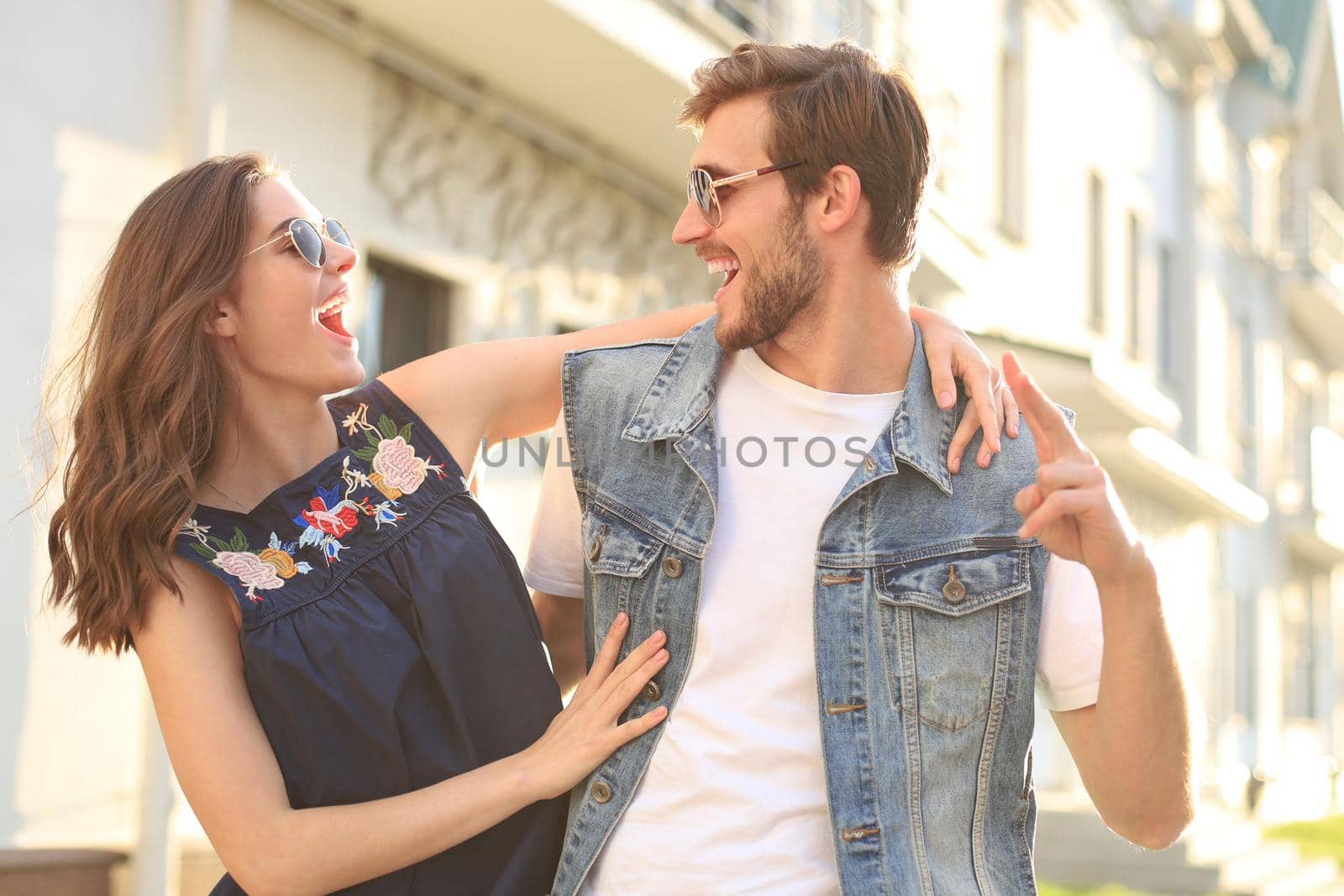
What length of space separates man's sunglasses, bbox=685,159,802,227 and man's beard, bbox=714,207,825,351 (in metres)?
0.09

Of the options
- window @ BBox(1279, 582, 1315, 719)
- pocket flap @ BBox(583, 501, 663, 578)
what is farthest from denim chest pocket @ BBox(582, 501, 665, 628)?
window @ BBox(1279, 582, 1315, 719)

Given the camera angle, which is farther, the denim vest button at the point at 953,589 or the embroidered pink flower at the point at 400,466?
the embroidered pink flower at the point at 400,466

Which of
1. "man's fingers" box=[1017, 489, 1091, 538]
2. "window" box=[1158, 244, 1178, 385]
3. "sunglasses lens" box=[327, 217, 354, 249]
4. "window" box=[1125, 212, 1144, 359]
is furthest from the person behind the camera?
"window" box=[1158, 244, 1178, 385]

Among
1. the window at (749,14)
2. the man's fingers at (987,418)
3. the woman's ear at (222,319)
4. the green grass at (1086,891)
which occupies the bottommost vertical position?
the green grass at (1086,891)

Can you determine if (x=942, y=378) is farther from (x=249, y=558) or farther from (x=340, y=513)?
(x=249, y=558)

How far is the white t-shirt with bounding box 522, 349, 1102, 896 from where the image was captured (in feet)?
7.92

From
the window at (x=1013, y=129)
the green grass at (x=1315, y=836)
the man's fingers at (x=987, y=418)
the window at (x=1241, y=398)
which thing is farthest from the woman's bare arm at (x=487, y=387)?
the window at (x=1241, y=398)

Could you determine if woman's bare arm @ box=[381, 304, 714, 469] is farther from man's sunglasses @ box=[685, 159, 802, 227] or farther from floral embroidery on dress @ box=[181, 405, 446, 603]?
man's sunglasses @ box=[685, 159, 802, 227]

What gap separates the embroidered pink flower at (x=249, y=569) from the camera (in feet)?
8.45

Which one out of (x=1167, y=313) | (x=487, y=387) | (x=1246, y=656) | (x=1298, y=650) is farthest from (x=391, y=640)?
(x=1298, y=650)

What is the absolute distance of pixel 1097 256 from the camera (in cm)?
1759

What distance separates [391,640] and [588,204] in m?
7.09

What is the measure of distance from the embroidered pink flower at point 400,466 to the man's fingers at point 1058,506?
1.26 metres

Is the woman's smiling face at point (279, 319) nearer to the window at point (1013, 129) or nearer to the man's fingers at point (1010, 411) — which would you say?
the man's fingers at point (1010, 411)
